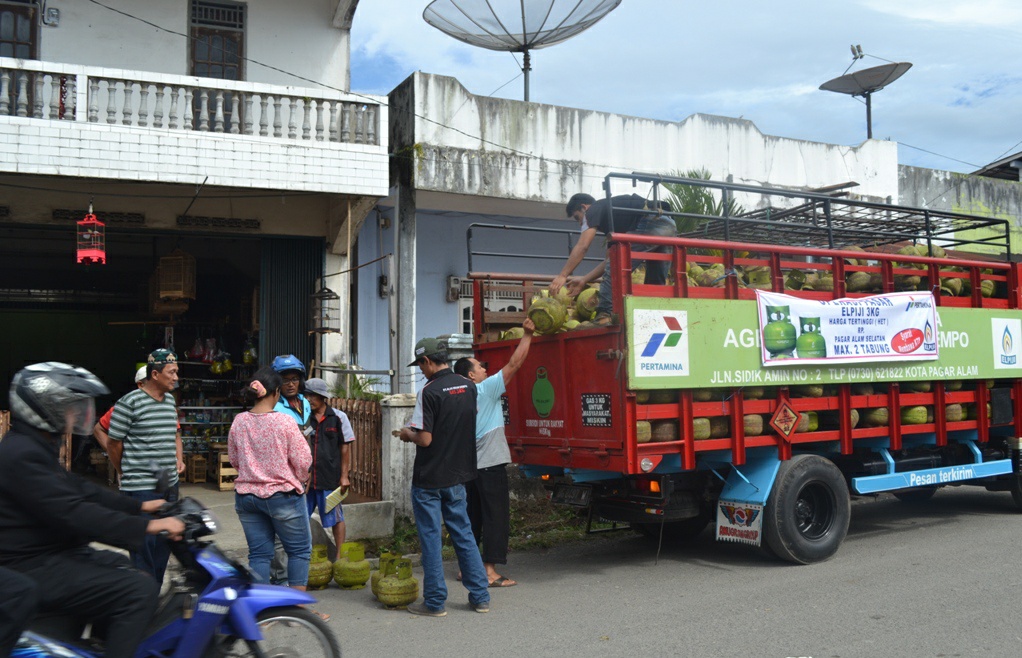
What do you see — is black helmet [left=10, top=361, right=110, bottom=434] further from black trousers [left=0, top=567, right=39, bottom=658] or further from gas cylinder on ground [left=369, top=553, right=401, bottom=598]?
gas cylinder on ground [left=369, top=553, right=401, bottom=598]

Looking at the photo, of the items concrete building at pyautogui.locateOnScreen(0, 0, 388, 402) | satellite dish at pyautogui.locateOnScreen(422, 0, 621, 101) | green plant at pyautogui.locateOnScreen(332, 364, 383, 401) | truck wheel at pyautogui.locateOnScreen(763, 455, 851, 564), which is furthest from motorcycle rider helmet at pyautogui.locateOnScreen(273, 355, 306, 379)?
satellite dish at pyautogui.locateOnScreen(422, 0, 621, 101)

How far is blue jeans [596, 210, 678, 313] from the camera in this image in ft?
22.4

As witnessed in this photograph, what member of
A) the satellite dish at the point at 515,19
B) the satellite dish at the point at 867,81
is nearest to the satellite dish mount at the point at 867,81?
the satellite dish at the point at 867,81

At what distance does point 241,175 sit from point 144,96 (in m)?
1.39

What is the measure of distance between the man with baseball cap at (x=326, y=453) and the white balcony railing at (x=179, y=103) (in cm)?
462

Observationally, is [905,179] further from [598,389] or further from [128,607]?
[128,607]

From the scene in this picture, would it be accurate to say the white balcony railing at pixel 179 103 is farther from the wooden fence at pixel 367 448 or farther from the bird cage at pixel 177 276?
the wooden fence at pixel 367 448

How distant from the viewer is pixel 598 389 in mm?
6617

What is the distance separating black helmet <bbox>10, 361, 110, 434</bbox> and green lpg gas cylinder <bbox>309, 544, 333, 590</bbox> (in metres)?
3.54

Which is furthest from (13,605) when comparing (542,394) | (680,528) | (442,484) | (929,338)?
(929,338)

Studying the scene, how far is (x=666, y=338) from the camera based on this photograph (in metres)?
6.49

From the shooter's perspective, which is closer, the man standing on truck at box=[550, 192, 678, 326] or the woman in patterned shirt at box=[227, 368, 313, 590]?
the woman in patterned shirt at box=[227, 368, 313, 590]

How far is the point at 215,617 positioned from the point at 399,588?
2.63 m

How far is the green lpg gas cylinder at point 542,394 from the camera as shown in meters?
7.15
